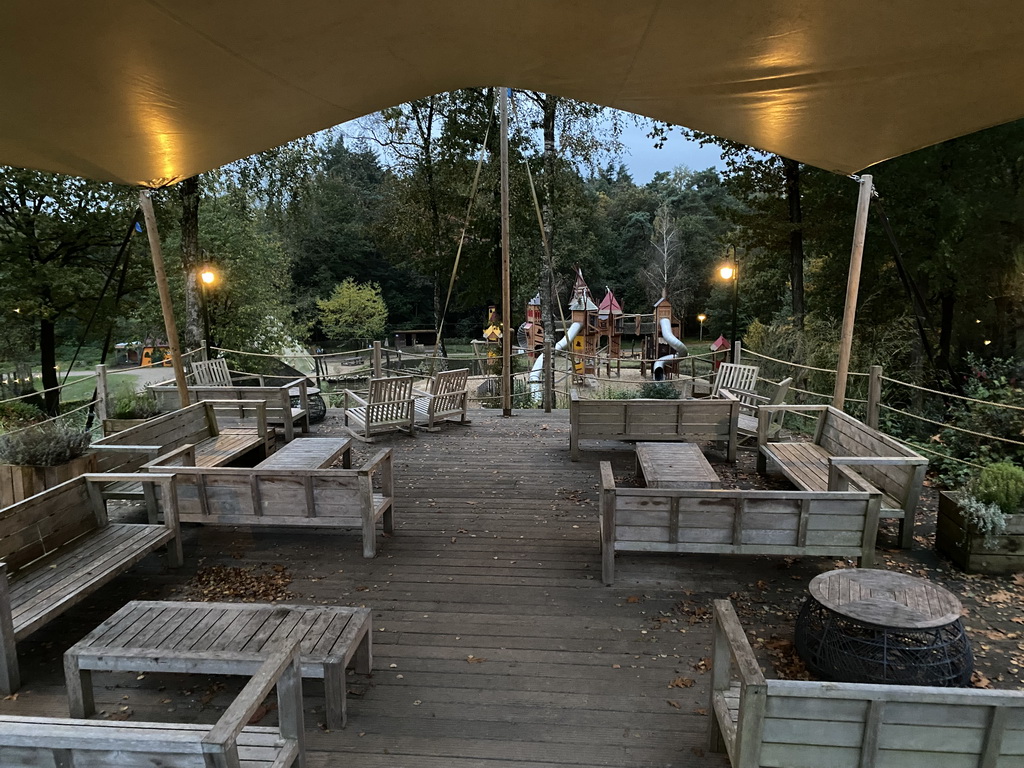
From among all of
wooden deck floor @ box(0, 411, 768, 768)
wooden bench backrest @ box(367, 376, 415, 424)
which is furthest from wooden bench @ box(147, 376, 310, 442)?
wooden deck floor @ box(0, 411, 768, 768)

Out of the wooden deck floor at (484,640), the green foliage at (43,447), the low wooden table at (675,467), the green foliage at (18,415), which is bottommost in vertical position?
the green foliage at (18,415)

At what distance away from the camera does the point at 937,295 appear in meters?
11.2

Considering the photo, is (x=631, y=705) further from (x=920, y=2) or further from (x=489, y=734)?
(x=920, y=2)

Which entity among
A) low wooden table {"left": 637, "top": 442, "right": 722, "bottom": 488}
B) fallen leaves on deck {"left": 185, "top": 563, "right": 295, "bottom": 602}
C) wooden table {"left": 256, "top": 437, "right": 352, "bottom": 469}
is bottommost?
fallen leaves on deck {"left": 185, "top": 563, "right": 295, "bottom": 602}

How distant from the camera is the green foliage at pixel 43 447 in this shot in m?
4.86

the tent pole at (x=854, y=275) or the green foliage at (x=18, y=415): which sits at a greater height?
the tent pole at (x=854, y=275)

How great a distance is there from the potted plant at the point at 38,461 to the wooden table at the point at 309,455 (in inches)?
57.5

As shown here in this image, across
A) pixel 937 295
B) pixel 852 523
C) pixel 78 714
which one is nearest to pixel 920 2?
pixel 852 523

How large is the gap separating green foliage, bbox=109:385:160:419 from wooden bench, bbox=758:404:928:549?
7.19 meters

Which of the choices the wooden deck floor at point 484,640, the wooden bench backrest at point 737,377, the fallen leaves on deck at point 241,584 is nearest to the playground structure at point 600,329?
the wooden bench backrest at point 737,377

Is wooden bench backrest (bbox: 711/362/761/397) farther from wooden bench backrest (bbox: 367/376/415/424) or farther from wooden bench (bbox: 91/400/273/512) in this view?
wooden bench (bbox: 91/400/273/512)

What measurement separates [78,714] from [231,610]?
0.77 meters

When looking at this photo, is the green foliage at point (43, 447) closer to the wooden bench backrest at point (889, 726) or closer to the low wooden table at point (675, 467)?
the low wooden table at point (675, 467)

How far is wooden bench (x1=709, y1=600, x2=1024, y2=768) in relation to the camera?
6.32 feet
